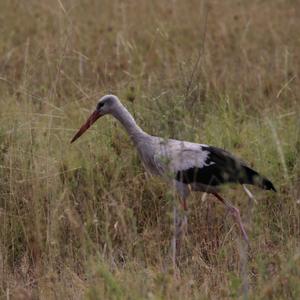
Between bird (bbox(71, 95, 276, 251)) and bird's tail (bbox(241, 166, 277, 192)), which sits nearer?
bird's tail (bbox(241, 166, 277, 192))

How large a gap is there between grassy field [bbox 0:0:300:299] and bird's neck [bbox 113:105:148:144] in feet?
0.46

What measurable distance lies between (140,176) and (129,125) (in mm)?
468

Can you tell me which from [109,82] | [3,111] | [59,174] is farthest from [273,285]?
[109,82]

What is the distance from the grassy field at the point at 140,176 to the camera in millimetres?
4582

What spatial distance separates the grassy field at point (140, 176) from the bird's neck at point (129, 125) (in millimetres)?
142

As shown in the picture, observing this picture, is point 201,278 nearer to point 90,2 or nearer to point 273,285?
point 273,285

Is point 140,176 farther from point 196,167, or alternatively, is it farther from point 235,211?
point 235,211

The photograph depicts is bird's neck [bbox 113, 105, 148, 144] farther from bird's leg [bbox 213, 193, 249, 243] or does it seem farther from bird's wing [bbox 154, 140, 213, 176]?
bird's leg [bbox 213, 193, 249, 243]

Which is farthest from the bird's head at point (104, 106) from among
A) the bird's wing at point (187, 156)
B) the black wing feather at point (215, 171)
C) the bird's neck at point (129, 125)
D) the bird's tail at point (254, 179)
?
the bird's tail at point (254, 179)

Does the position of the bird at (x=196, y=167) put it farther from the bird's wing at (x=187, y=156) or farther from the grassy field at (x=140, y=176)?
the grassy field at (x=140, y=176)

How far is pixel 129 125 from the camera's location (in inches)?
225

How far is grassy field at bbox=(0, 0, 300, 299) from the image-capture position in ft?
15.0

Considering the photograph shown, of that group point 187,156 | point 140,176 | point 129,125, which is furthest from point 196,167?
point 140,176

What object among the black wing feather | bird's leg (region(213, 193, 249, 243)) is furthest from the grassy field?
the black wing feather
